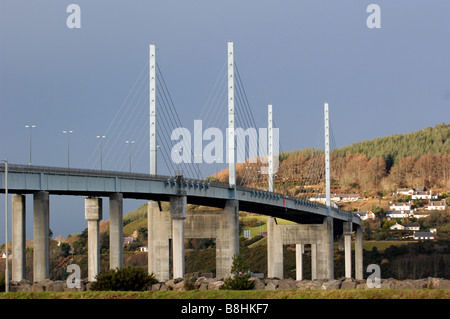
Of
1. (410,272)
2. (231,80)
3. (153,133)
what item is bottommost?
(410,272)

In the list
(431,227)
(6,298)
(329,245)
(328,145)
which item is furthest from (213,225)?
(431,227)

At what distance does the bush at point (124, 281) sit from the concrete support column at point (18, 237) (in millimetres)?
8858

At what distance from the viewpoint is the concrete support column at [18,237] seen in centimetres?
5562

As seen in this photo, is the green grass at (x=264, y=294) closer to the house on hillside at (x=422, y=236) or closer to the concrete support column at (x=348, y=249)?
the concrete support column at (x=348, y=249)

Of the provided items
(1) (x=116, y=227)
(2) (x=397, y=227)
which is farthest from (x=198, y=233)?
(2) (x=397, y=227)

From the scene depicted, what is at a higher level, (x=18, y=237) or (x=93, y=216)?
(x=93, y=216)

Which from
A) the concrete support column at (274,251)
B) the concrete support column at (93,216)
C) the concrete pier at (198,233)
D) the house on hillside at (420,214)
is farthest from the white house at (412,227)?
the concrete support column at (93,216)

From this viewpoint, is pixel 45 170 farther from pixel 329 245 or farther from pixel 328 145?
pixel 328 145

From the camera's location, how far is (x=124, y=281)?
47812mm

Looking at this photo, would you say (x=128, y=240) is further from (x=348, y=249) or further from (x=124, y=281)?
(x=124, y=281)

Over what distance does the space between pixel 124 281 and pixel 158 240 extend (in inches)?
1740

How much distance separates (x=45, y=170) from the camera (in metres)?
56.5
